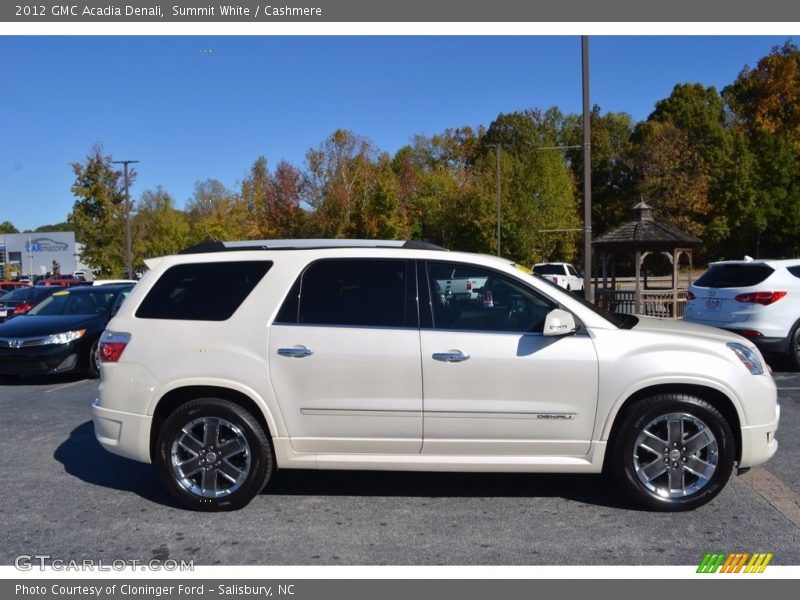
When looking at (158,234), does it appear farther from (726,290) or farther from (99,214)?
(726,290)

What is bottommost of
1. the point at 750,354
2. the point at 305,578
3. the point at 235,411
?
the point at 305,578

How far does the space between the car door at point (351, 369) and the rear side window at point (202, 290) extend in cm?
38

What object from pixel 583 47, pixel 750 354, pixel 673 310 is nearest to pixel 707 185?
pixel 673 310

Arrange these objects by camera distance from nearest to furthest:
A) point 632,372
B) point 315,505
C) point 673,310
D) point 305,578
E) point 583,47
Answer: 1. point 305,578
2. point 632,372
3. point 315,505
4. point 583,47
5. point 673,310

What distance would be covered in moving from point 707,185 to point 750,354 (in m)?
43.6

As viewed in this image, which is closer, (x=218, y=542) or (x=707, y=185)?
(x=218, y=542)

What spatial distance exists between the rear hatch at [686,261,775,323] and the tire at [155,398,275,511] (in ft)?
26.0

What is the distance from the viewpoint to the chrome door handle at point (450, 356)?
498cm

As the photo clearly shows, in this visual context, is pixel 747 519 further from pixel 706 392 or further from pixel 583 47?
pixel 583 47

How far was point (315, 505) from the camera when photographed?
17.5ft

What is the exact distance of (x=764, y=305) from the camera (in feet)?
34.2

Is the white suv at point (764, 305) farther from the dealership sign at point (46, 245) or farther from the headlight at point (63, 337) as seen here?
the dealership sign at point (46, 245)

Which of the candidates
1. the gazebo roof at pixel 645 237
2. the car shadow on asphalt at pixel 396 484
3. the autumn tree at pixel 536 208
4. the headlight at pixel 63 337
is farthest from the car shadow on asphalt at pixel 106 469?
the autumn tree at pixel 536 208

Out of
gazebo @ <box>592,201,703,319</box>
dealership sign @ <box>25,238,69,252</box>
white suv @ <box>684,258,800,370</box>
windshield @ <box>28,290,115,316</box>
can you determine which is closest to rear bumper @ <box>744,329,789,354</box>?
white suv @ <box>684,258,800,370</box>
